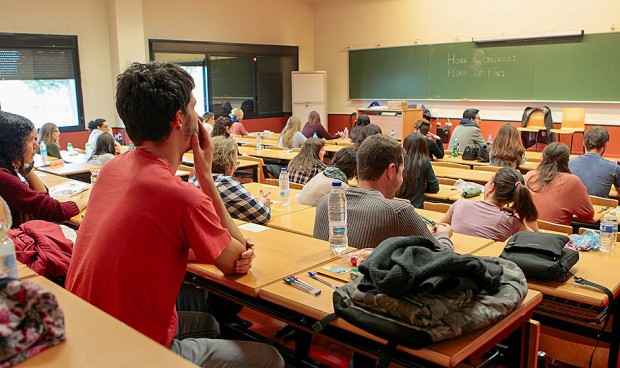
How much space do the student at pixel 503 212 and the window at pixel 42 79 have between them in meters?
8.48

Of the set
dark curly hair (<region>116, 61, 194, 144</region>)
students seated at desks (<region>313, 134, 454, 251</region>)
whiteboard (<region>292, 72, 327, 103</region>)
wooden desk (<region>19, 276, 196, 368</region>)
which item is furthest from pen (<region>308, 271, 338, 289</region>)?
whiteboard (<region>292, 72, 327, 103</region>)

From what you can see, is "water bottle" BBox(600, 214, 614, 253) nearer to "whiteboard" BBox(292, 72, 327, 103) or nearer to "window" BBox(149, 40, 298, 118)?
"window" BBox(149, 40, 298, 118)

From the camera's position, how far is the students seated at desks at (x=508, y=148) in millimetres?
6098

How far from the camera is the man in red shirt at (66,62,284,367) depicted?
1.66 metres

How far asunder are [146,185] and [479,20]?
10.9 meters

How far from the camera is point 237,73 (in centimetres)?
1260

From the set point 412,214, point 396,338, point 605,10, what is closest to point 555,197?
point 412,214

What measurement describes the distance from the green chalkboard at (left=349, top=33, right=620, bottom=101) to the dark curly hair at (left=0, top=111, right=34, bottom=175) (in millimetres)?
9620

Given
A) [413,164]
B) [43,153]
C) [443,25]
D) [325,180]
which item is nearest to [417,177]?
Result: [413,164]

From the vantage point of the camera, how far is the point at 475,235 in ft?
10.9

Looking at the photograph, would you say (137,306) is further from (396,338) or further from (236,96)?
(236,96)

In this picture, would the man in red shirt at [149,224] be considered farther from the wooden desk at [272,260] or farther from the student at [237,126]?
the student at [237,126]

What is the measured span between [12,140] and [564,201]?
3.80m

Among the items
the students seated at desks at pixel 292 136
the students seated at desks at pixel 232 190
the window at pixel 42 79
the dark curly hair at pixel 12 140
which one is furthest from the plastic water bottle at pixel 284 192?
the window at pixel 42 79
